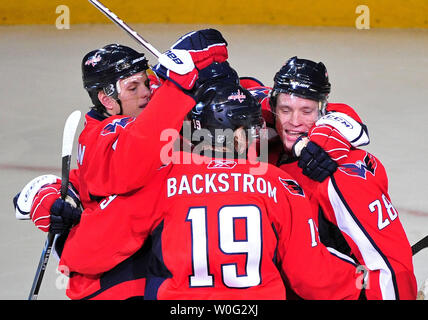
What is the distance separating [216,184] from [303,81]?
76 cm

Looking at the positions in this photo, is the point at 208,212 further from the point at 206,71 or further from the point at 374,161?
the point at 374,161

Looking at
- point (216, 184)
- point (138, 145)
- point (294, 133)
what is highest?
point (138, 145)

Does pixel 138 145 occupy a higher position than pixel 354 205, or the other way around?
pixel 138 145

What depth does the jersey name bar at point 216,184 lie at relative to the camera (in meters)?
2.35

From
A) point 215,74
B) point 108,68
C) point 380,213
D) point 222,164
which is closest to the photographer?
point 222,164

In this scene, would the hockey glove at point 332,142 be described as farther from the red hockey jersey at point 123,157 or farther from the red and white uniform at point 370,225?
the red hockey jersey at point 123,157

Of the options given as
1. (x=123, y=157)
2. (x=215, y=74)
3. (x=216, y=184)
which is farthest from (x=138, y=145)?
(x=215, y=74)

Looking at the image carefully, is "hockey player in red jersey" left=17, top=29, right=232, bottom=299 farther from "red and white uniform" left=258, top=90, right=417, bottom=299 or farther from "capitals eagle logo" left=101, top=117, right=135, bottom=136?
"red and white uniform" left=258, top=90, right=417, bottom=299

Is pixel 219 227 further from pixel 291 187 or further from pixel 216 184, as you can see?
pixel 291 187

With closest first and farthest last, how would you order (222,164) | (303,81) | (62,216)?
(222,164), (62,216), (303,81)

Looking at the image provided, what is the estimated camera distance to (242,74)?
22.1 ft

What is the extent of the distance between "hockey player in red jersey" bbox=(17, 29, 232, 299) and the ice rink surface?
0.52 m

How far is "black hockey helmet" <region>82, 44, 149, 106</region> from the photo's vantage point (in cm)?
309

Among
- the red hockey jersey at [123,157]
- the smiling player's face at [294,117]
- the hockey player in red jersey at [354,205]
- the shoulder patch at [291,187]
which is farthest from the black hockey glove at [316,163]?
the red hockey jersey at [123,157]
